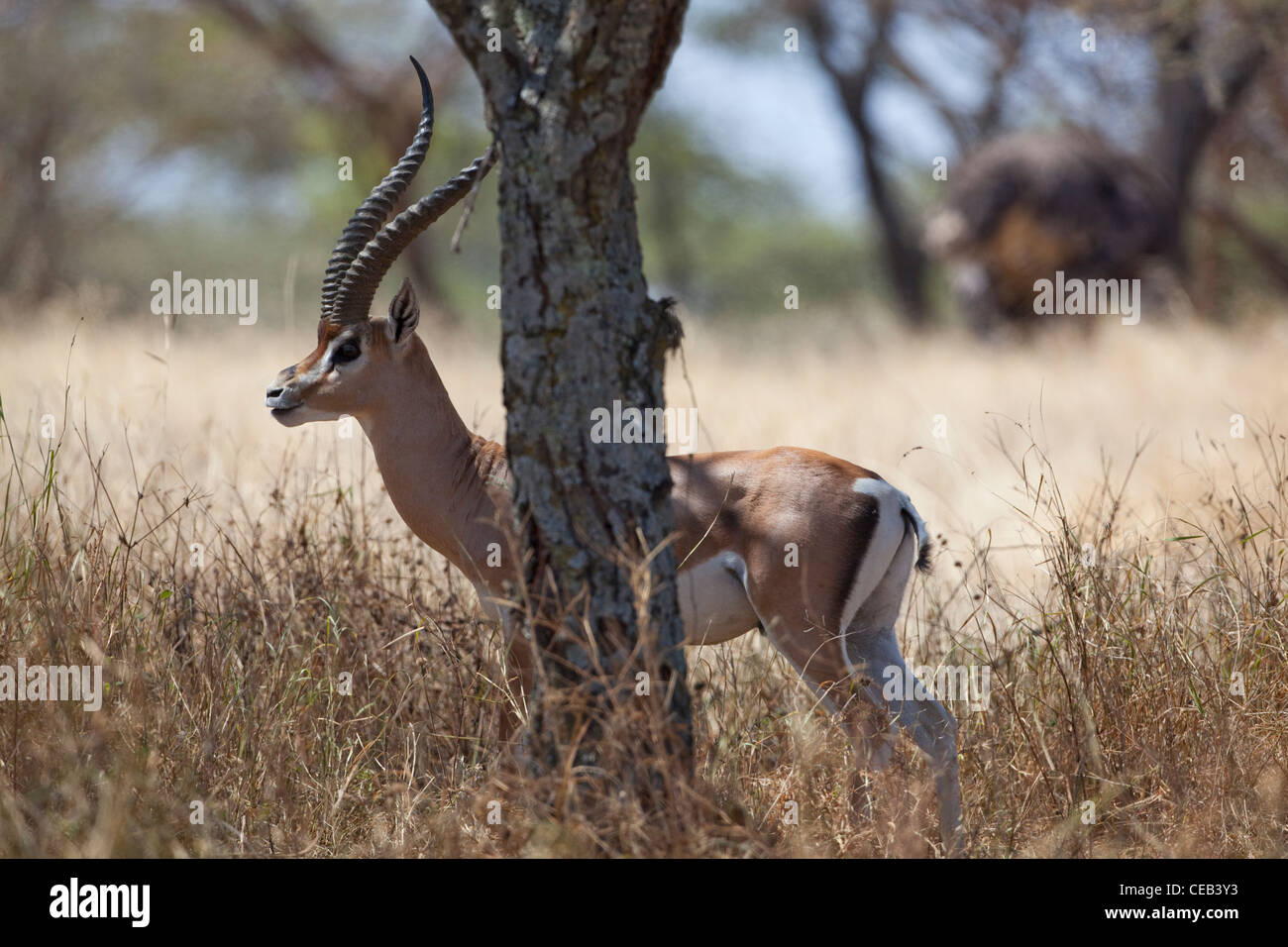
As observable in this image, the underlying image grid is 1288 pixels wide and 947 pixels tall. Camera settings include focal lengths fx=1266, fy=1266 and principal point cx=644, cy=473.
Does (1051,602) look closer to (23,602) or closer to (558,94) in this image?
(558,94)

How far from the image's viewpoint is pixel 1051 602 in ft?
14.3

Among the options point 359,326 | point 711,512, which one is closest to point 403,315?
point 359,326

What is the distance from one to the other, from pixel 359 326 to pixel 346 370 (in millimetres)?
167

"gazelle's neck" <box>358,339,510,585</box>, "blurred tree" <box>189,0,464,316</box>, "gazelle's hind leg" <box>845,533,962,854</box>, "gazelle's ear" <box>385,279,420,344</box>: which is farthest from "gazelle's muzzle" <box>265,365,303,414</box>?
"blurred tree" <box>189,0,464,316</box>

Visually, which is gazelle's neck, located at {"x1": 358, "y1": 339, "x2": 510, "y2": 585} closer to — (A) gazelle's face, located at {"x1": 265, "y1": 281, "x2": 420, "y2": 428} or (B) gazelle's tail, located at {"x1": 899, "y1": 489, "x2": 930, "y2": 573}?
(A) gazelle's face, located at {"x1": 265, "y1": 281, "x2": 420, "y2": 428}

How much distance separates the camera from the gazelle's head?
14.1 feet

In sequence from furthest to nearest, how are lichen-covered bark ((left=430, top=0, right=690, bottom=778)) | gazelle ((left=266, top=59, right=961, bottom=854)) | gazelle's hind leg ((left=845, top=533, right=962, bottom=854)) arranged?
gazelle ((left=266, top=59, right=961, bottom=854)) < gazelle's hind leg ((left=845, top=533, right=962, bottom=854)) < lichen-covered bark ((left=430, top=0, right=690, bottom=778))

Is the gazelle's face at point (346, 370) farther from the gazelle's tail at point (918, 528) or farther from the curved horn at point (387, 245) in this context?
the gazelle's tail at point (918, 528)

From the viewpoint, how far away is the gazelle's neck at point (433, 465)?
4.33 metres

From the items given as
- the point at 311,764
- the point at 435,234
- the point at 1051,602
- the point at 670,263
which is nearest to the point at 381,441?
the point at 311,764

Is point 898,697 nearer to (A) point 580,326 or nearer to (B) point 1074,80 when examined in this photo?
(A) point 580,326

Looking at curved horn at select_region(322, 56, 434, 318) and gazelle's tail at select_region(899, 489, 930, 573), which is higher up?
curved horn at select_region(322, 56, 434, 318)

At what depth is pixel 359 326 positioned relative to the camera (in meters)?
4.41

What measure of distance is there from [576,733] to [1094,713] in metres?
1.74
